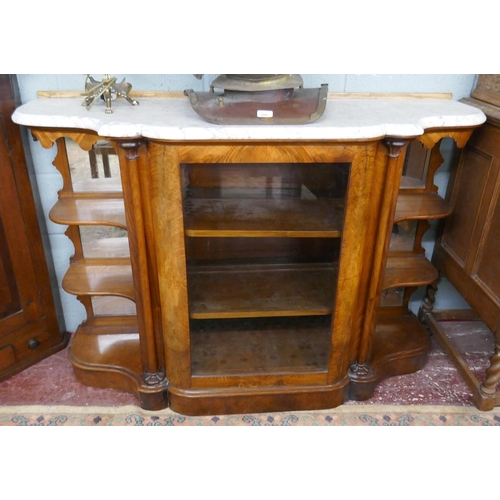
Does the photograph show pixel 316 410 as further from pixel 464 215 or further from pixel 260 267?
pixel 464 215

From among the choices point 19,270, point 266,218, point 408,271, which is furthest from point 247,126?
point 19,270

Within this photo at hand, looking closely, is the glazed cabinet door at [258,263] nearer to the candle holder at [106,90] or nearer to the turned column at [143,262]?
the turned column at [143,262]

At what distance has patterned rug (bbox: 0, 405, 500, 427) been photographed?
1525mm

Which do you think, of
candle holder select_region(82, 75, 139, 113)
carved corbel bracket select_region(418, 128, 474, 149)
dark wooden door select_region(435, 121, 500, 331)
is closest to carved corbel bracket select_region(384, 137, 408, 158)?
carved corbel bracket select_region(418, 128, 474, 149)

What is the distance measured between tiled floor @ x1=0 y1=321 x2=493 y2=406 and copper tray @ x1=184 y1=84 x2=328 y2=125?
101cm

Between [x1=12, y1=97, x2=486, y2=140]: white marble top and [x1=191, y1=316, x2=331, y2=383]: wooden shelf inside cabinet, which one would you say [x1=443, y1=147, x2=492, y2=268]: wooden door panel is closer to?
[x1=12, y1=97, x2=486, y2=140]: white marble top

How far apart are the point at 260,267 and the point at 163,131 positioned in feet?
1.91

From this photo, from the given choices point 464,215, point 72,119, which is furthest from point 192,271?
point 464,215

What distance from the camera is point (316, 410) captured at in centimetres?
158

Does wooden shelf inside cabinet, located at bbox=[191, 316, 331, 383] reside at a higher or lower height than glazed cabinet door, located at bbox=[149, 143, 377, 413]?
lower

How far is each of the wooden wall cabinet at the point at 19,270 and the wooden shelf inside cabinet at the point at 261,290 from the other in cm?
64

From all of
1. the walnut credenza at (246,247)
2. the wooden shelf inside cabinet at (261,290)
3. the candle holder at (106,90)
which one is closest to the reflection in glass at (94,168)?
the walnut credenza at (246,247)

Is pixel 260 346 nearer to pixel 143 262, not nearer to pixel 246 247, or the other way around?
pixel 246 247

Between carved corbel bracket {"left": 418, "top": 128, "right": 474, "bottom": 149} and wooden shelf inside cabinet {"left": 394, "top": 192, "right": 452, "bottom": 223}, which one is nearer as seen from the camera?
carved corbel bracket {"left": 418, "top": 128, "right": 474, "bottom": 149}
